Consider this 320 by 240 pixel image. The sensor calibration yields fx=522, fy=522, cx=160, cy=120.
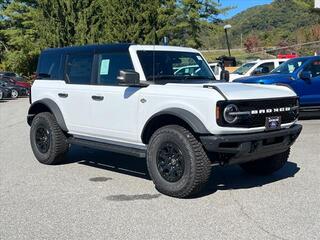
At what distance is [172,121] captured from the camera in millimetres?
6586

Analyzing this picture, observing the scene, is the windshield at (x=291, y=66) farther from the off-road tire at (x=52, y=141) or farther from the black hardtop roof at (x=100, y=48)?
the off-road tire at (x=52, y=141)

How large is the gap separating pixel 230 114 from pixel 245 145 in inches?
15.9

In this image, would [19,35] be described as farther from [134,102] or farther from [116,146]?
[134,102]

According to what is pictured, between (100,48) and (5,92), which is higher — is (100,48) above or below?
above

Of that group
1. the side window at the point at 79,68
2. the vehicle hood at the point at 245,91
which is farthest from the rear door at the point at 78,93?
the vehicle hood at the point at 245,91

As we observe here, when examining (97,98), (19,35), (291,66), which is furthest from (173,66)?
(19,35)

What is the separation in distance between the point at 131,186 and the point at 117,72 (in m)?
1.64

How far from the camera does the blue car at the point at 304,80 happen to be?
44.6ft

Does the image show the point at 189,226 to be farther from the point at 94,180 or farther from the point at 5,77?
the point at 5,77

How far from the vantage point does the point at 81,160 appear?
9094 millimetres

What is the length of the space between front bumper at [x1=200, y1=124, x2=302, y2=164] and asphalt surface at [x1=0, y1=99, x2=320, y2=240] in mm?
511

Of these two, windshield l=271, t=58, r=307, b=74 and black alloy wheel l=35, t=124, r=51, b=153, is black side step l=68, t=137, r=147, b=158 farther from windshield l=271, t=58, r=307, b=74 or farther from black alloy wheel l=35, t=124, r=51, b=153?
windshield l=271, t=58, r=307, b=74

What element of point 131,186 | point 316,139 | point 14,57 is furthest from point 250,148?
point 14,57

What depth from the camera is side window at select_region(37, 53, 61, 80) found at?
8641 mm
